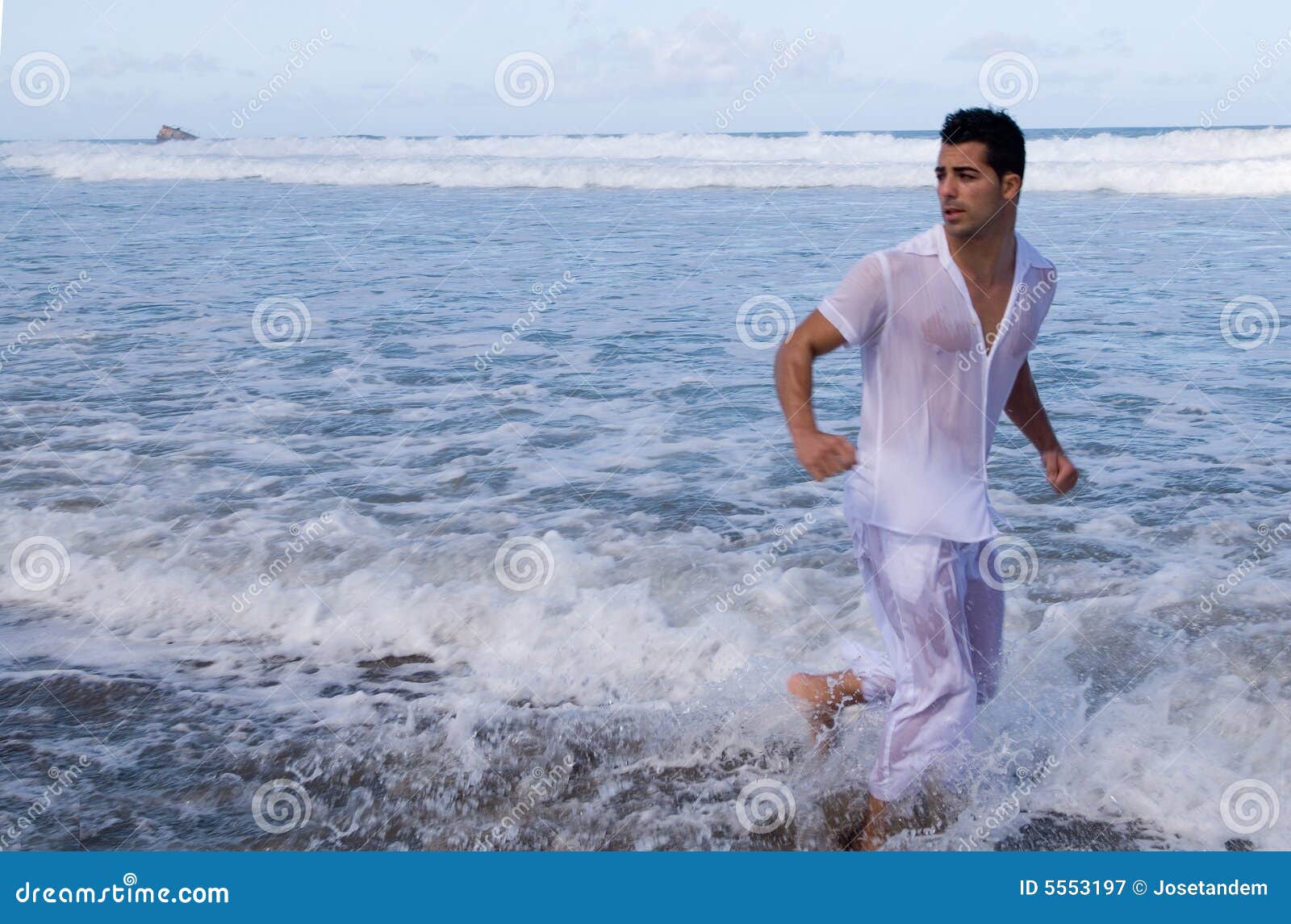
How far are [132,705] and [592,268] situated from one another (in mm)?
10082

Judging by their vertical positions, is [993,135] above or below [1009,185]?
above

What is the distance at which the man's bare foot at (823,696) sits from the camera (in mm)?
3504

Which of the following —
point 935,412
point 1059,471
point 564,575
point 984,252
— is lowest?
point 564,575

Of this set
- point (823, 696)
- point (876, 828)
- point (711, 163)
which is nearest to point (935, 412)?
point (823, 696)

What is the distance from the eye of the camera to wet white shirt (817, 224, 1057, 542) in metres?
2.79

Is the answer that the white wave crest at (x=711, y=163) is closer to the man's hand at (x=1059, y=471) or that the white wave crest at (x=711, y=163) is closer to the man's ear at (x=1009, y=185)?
the man's hand at (x=1059, y=471)

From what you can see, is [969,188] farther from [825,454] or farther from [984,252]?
[825,454]

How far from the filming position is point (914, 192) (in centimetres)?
Answer: 2498

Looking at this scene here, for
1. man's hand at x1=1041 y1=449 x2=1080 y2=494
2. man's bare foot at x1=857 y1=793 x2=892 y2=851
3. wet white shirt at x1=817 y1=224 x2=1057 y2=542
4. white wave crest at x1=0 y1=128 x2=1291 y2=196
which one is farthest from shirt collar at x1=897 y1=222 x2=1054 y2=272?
white wave crest at x1=0 y1=128 x2=1291 y2=196

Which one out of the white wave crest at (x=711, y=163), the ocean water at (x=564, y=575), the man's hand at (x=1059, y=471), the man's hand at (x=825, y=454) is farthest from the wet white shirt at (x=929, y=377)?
the white wave crest at (x=711, y=163)

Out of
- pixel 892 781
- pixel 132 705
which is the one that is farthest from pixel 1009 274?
pixel 132 705

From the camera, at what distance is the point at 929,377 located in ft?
9.39

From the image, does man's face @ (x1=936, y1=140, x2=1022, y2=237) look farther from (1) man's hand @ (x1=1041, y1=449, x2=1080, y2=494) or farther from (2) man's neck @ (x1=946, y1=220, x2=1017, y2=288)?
(1) man's hand @ (x1=1041, y1=449, x2=1080, y2=494)

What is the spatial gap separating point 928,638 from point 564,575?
8.21 ft
